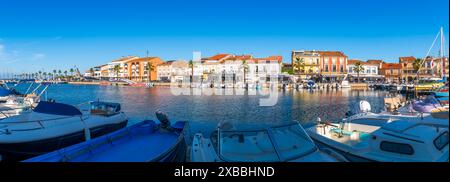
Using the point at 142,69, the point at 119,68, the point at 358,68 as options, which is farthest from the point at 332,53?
the point at 119,68

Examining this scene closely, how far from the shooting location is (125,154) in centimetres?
775

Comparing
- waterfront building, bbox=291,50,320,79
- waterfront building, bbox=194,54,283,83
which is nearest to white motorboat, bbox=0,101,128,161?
waterfront building, bbox=194,54,283,83

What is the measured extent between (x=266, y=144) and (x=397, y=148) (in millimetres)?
3452

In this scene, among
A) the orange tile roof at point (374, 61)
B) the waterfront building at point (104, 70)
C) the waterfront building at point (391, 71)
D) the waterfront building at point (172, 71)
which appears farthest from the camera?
the waterfront building at point (104, 70)

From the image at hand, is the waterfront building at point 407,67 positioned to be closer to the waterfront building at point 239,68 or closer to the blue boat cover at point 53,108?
the waterfront building at point 239,68

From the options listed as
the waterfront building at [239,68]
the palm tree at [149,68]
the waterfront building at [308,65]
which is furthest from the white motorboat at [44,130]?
the palm tree at [149,68]

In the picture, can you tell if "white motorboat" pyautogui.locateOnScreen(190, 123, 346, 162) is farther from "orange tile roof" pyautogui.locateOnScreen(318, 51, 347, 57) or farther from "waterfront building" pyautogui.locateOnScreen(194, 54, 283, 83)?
"orange tile roof" pyautogui.locateOnScreen(318, 51, 347, 57)

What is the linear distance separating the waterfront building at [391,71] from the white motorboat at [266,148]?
90.5 metres

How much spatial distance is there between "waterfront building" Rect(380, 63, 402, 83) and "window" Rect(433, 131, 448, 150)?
8833 centimetres

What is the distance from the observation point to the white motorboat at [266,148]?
6145mm

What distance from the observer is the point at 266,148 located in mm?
6508

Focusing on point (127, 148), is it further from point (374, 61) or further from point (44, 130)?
point (374, 61)

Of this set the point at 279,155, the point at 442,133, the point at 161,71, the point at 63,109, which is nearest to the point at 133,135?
the point at 63,109

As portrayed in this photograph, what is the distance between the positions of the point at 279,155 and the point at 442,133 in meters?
4.46
